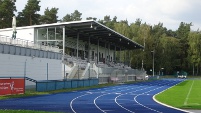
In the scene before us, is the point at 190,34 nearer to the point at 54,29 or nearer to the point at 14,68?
the point at 54,29

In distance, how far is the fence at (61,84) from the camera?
35.2m

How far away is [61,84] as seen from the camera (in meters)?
40.1

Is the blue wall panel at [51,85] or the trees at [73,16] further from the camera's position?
the trees at [73,16]

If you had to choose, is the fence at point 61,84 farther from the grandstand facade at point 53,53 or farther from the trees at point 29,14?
the trees at point 29,14

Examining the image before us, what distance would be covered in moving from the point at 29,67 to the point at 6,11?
42.7 metres

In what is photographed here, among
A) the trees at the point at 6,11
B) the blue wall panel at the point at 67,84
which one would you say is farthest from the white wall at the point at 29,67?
the trees at the point at 6,11

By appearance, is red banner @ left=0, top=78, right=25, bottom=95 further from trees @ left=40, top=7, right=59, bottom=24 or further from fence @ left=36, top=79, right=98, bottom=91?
trees @ left=40, top=7, right=59, bottom=24

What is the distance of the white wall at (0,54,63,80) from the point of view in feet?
113

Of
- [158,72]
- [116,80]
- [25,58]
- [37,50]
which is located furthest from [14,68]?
[158,72]

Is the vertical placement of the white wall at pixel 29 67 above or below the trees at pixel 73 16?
below

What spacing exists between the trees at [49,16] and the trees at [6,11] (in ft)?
55.7

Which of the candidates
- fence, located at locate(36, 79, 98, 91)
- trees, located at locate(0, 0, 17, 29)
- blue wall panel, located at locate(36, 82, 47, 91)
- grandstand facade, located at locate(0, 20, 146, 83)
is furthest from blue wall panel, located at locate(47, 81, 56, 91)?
trees, located at locate(0, 0, 17, 29)

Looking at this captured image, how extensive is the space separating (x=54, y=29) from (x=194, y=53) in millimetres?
77065

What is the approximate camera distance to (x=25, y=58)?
126ft
